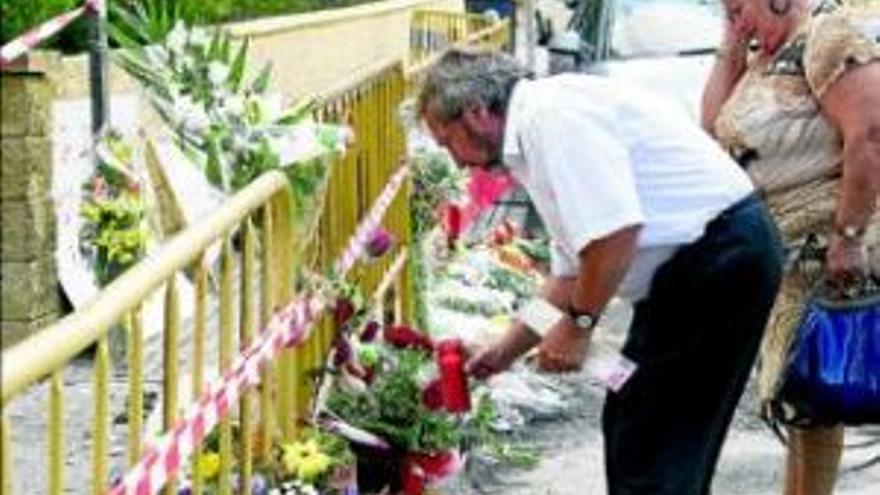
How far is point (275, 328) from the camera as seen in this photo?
445 cm

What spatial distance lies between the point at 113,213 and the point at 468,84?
3562mm

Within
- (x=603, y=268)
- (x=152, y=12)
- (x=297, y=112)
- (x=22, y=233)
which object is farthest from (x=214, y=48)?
(x=22, y=233)

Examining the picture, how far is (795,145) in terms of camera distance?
4.63m

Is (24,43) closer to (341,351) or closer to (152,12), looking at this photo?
(152,12)

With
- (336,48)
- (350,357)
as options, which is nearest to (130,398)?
(350,357)

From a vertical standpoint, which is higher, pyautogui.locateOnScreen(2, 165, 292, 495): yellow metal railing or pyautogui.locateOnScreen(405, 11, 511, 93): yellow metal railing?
pyautogui.locateOnScreen(2, 165, 292, 495): yellow metal railing

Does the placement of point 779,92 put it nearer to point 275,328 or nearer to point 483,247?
point 275,328

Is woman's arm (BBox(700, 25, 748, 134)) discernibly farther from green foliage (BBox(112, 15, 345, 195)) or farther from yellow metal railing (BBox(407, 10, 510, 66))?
yellow metal railing (BBox(407, 10, 510, 66))

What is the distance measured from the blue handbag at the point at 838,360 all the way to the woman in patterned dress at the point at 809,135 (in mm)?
45

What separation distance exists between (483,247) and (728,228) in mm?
5066

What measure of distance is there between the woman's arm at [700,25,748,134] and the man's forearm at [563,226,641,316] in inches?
54.5

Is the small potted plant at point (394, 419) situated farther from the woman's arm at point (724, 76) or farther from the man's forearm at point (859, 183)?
the man's forearm at point (859, 183)

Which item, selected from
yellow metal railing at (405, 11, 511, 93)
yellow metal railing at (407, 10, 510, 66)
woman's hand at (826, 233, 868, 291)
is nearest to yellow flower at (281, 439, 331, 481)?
woman's hand at (826, 233, 868, 291)

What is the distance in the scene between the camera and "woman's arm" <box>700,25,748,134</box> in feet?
16.6
